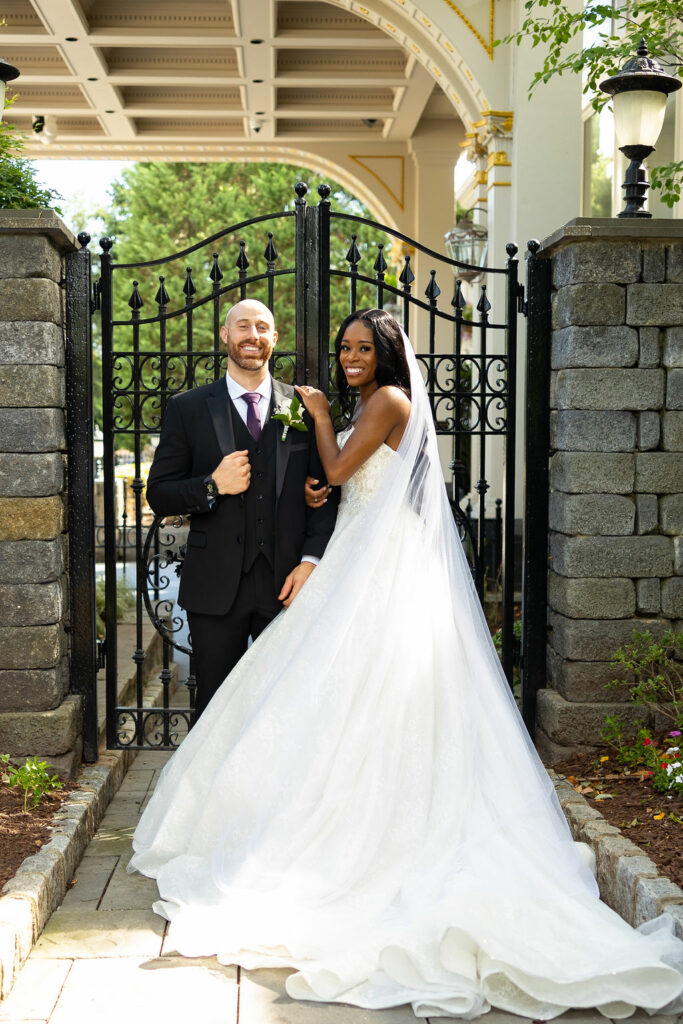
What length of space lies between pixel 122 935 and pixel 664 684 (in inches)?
99.2

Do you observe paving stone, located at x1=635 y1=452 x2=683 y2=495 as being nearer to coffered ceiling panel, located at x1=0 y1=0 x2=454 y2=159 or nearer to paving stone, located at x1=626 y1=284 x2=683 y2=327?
paving stone, located at x1=626 y1=284 x2=683 y2=327

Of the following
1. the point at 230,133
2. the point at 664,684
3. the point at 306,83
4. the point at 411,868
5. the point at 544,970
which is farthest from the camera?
the point at 230,133

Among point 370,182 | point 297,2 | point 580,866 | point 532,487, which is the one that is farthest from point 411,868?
point 370,182

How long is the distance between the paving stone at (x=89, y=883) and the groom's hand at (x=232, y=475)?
1.49 metres

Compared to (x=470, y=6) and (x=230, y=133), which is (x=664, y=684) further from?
(x=230, y=133)

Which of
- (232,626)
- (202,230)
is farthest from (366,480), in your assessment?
(202,230)

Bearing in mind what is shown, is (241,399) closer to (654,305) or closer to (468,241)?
(654,305)

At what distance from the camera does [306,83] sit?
10914mm

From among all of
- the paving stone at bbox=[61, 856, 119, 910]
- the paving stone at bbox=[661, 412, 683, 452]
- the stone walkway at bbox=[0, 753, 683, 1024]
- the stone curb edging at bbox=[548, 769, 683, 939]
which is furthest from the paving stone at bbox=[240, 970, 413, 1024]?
the paving stone at bbox=[661, 412, 683, 452]

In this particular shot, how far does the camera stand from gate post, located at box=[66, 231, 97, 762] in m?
4.72

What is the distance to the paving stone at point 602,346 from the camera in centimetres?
466

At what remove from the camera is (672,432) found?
15.4 ft

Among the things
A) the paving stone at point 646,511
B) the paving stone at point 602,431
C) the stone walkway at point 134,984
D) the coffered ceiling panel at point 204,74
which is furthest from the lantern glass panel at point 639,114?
the coffered ceiling panel at point 204,74

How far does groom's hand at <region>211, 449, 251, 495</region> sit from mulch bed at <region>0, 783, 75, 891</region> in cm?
143
